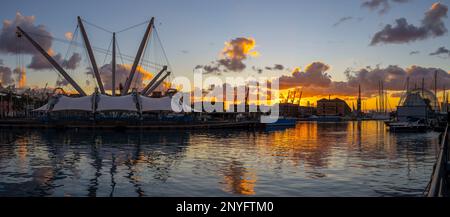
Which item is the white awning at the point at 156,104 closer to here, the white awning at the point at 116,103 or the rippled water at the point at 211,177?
the white awning at the point at 116,103

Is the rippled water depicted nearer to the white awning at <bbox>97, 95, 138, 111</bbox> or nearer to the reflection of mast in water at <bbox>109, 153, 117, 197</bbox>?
the reflection of mast in water at <bbox>109, 153, 117, 197</bbox>

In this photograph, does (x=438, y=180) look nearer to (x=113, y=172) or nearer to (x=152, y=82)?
(x=113, y=172)

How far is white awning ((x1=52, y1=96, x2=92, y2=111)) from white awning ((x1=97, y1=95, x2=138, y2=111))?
294 centimetres

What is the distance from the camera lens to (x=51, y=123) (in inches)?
3841

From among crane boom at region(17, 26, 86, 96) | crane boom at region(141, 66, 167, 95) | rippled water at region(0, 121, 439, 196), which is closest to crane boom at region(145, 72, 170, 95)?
crane boom at region(141, 66, 167, 95)

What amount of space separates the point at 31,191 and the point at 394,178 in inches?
805

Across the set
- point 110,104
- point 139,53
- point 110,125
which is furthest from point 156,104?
point 139,53

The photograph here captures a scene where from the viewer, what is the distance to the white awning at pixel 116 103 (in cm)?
10131

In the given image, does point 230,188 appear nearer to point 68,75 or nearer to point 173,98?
point 173,98

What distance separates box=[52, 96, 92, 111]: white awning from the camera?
103m

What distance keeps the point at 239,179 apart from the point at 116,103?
278ft

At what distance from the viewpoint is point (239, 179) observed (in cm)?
2347

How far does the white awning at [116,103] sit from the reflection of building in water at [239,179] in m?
75.3
